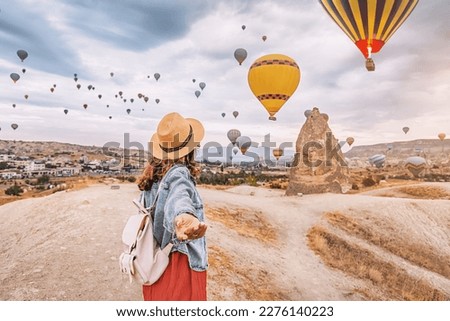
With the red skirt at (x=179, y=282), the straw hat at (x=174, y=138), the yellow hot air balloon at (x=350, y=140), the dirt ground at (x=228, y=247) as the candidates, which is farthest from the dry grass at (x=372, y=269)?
the yellow hot air balloon at (x=350, y=140)

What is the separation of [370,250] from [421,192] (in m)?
11.4

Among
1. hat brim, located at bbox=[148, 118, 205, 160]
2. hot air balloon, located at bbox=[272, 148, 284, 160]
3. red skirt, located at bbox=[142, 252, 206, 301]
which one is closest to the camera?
red skirt, located at bbox=[142, 252, 206, 301]

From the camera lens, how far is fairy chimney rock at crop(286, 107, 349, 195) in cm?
2597

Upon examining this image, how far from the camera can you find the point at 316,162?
26.6 metres

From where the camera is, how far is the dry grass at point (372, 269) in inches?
423

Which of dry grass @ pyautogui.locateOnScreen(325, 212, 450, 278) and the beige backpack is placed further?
Answer: dry grass @ pyautogui.locateOnScreen(325, 212, 450, 278)

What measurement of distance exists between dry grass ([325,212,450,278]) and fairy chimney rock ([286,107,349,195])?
11.1 m

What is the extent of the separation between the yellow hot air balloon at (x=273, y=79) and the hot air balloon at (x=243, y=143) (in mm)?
15839

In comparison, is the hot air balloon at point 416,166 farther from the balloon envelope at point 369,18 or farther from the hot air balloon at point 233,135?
the balloon envelope at point 369,18

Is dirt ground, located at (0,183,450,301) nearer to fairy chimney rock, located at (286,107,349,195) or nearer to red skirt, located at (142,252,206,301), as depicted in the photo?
red skirt, located at (142,252,206,301)

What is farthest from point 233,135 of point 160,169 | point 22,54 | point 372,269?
point 160,169

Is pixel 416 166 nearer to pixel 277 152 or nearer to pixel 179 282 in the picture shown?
pixel 277 152

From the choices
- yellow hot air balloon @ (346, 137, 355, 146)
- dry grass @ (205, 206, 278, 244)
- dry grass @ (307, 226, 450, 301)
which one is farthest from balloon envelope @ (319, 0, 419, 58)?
yellow hot air balloon @ (346, 137, 355, 146)
